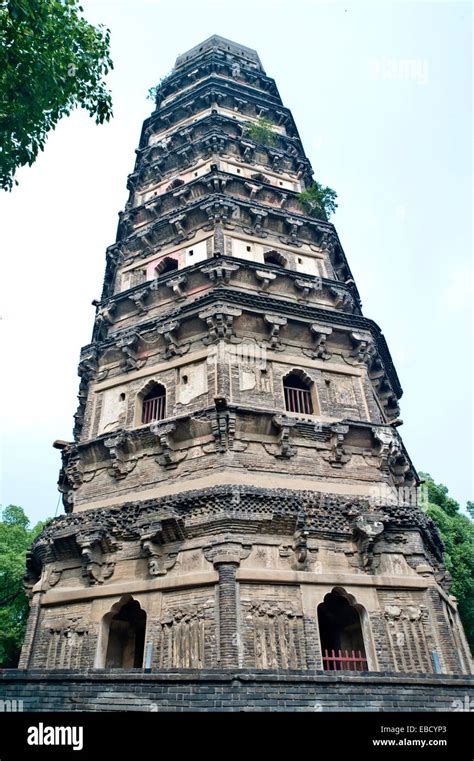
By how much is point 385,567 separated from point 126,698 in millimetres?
6278

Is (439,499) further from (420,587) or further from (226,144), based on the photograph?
(226,144)

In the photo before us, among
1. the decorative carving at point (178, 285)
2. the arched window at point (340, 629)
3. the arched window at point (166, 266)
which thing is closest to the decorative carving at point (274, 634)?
the arched window at point (340, 629)

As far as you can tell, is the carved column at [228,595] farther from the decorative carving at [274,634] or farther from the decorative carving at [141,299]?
the decorative carving at [141,299]

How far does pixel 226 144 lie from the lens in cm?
2020

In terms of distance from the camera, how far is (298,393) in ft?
44.6

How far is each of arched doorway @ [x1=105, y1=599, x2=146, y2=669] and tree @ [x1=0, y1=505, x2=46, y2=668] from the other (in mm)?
12612

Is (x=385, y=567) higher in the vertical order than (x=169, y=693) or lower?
higher

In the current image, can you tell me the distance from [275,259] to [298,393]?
544 cm

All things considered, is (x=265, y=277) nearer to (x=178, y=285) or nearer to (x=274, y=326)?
(x=274, y=326)

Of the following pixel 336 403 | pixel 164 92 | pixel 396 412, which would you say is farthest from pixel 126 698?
pixel 164 92

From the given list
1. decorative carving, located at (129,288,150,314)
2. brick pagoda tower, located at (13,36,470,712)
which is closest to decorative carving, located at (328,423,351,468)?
brick pagoda tower, located at (13,36,470,712)

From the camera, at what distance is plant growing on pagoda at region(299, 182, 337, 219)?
18875 mm

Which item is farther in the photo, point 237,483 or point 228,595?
point 237,483

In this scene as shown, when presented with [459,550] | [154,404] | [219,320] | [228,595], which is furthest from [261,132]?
[459,550]
